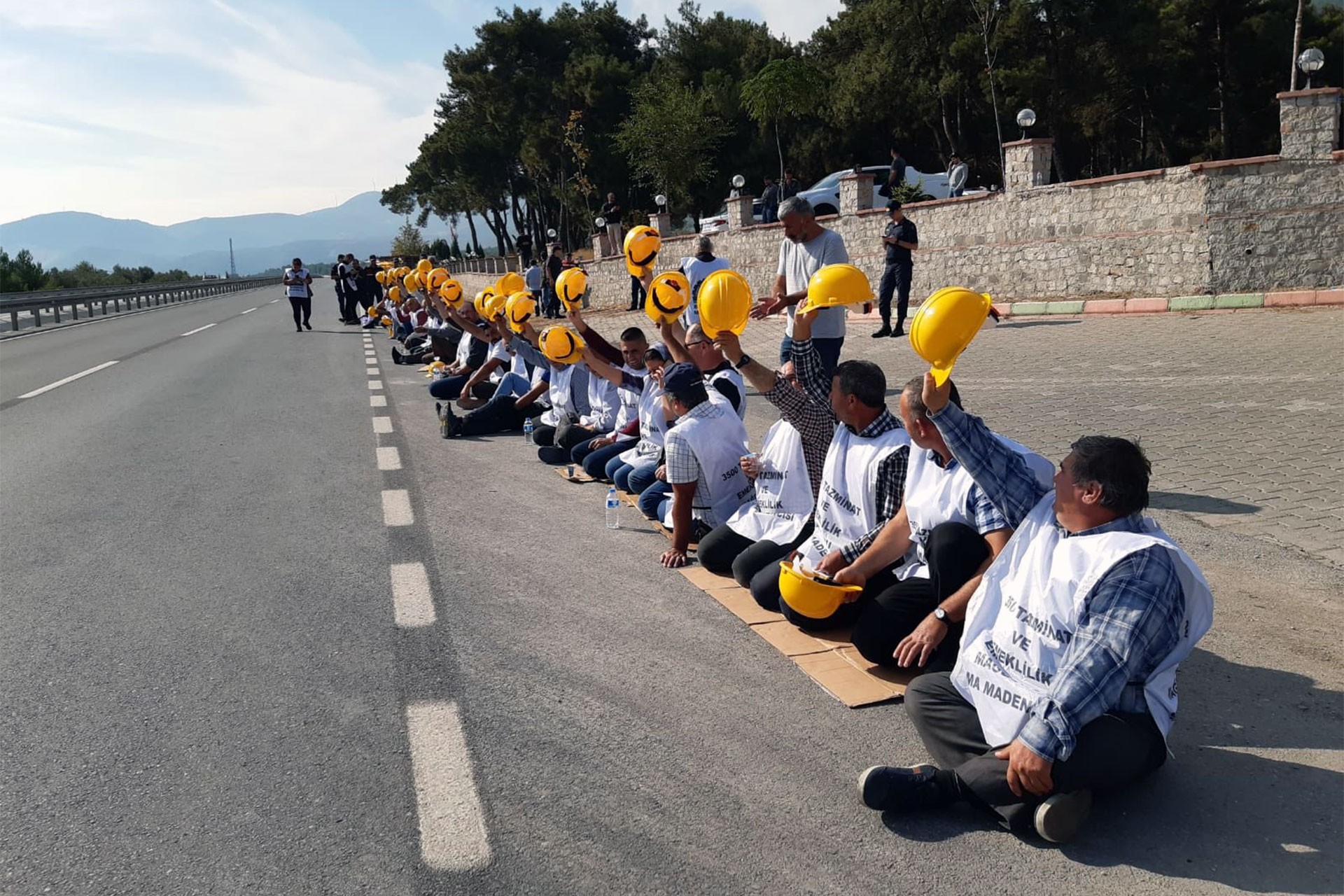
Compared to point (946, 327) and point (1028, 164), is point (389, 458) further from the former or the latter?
point (1028, 164)

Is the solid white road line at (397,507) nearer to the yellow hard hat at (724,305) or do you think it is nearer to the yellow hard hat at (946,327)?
the yellow hard hat at (724,305)

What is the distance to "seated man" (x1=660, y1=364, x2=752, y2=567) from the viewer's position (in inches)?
240

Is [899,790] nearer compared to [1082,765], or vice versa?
[1082,765]

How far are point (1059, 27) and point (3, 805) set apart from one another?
37.4 meters

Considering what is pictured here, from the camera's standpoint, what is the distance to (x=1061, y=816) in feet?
10.3

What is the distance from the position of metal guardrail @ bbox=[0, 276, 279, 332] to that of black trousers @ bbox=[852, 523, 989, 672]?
3224 cm

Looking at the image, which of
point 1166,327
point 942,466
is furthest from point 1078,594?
point 1166,327

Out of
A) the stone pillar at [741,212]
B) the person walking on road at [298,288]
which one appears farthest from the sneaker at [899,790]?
the person walking on road at [298,288]

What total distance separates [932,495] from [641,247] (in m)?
4.93

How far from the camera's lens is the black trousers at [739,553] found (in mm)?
5629

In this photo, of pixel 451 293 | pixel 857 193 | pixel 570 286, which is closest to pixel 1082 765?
pixel 570 286

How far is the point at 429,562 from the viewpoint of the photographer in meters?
6.31

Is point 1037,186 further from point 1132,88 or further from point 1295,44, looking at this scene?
point 1132,88

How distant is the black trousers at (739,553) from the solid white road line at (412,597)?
5.21 ft
